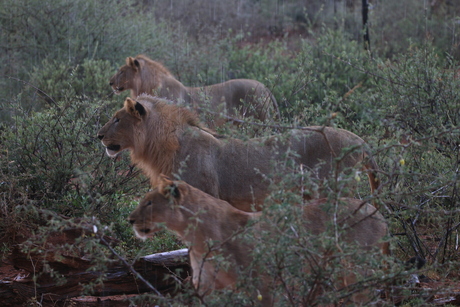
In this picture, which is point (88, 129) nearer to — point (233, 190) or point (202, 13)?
point (233, 190)

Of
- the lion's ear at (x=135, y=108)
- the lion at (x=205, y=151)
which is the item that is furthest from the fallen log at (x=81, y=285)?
the lion's ear at (x=135, y=108)

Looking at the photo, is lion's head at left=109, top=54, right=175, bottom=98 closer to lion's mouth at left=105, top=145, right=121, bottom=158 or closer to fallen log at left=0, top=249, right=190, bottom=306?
lion's mouth at left=105, top=145, right=121, bottom=158

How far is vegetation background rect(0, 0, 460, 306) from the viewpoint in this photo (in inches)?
232

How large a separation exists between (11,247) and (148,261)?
1.50 m

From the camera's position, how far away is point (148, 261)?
566 centimetres

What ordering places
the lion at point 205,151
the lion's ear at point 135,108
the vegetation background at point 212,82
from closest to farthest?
the vegetation background at point 212,82, the lion at point 205,151, the lion's ear at point 135,108

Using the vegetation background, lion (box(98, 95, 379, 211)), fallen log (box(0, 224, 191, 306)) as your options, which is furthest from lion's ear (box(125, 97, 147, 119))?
fallen log (box(0, 224, 191, 306))

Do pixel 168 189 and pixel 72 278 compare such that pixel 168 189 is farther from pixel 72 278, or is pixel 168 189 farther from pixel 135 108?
pixel 135 108

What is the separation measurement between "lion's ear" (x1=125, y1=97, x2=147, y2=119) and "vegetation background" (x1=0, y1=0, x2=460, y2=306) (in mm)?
682

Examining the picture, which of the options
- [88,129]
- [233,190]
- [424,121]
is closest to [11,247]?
[88,129]

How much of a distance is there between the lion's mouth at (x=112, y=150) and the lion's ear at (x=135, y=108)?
0.43 m

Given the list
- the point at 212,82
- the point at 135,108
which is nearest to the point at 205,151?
the point at 135,108

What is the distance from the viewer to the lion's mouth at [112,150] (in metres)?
6.50

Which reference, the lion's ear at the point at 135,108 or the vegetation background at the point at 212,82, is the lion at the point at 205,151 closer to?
the lion's ear at the point at 135,108
